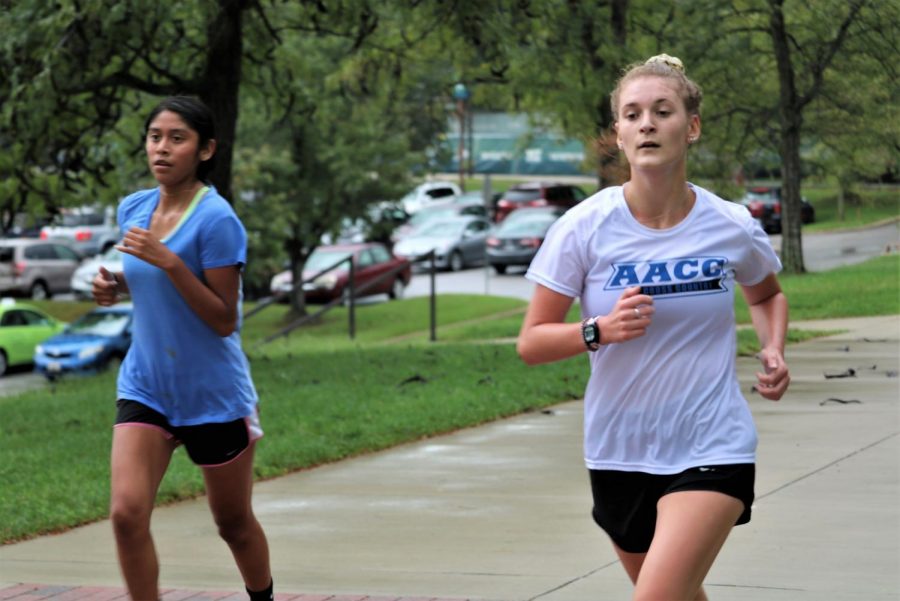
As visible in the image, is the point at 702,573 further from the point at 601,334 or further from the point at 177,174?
the point at 177,174

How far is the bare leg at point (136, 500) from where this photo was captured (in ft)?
15.6

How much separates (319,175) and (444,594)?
26358 mm

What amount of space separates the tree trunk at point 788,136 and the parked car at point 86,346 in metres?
11.3

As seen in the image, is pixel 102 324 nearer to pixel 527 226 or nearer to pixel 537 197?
pixel 527 226

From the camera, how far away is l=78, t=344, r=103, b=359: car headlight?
26172 mm

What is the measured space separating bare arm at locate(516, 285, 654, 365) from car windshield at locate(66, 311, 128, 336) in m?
23.7

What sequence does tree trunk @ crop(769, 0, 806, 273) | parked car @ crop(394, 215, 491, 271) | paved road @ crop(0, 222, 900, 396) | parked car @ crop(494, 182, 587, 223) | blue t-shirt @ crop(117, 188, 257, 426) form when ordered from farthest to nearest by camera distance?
parked car @ crop(494, 182, 587, 223), parked car @ crop(394, 215, 491, 271), paved road @ crop(0, 222, 900, 396), tree trunk @ crop(769, 0, 806, 273), blue t-shirt @ crop(117, 188, 257, 426)

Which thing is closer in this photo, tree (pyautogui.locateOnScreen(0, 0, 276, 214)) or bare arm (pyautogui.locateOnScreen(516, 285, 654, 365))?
bare arm (pyautogui.locateOnScreen(516, 285, 654, 365))

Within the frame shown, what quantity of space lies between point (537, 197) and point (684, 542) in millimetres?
47110

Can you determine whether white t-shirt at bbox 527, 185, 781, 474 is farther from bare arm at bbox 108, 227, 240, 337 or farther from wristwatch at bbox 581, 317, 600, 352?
bare arm at bbox 108, 227, 240, 337

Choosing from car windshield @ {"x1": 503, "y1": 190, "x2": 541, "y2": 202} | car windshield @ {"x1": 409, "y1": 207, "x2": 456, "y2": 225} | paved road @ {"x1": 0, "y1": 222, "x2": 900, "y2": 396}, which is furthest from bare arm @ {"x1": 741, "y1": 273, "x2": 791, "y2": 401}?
car windshield @ {"x1": 503, "y1": 190, "x2": 541, "y2": 202}

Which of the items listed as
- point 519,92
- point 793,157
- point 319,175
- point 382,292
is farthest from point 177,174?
point 382,292

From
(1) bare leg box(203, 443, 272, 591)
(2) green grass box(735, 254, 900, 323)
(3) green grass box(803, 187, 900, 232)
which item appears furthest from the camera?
(3) green grass box(803, 187, 900, 232)

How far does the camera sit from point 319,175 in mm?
32062
